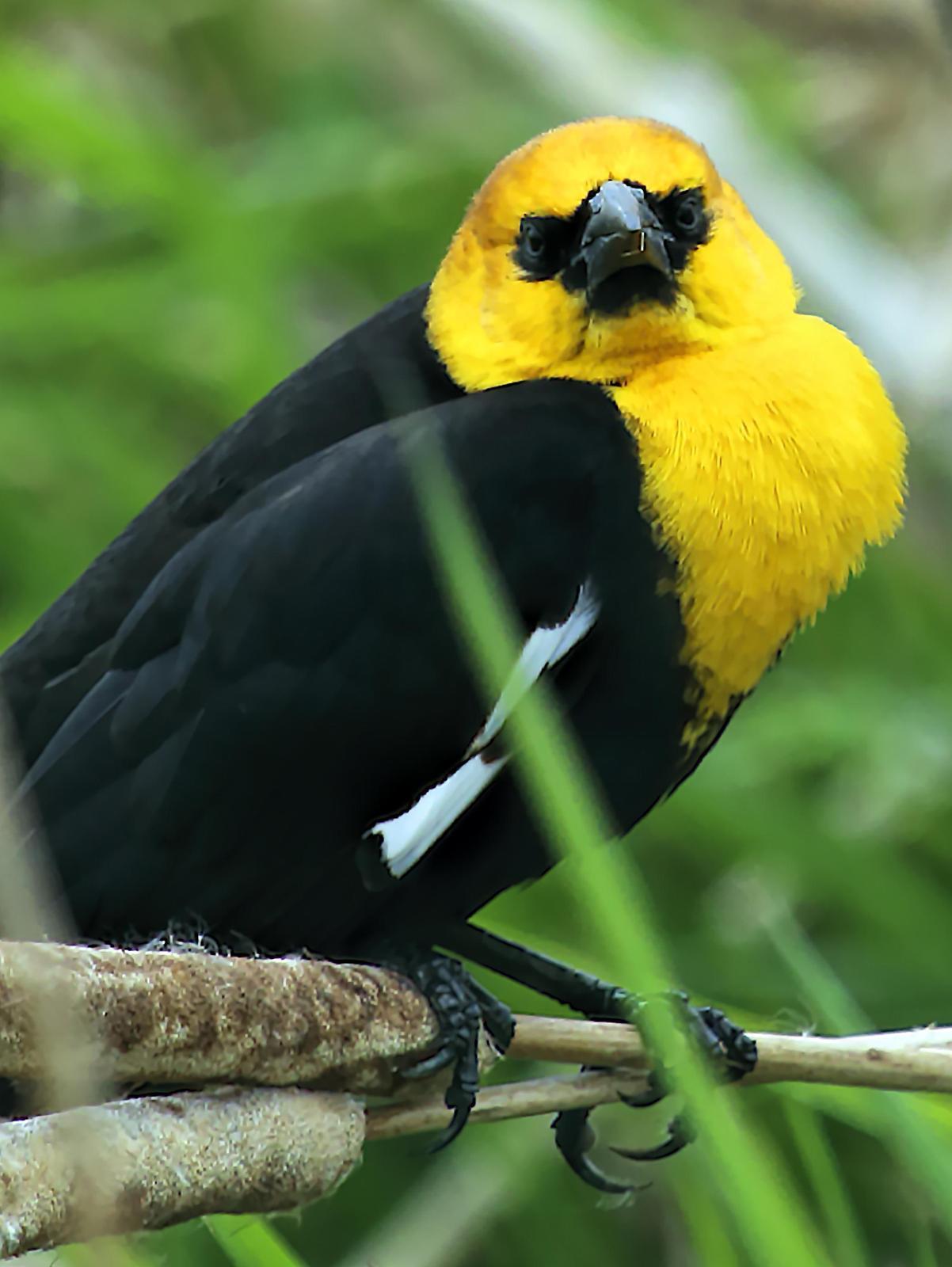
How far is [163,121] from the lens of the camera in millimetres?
2629

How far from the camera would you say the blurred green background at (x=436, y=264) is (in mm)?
1854

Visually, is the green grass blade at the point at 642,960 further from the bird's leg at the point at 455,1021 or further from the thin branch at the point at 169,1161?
the bird's leg at the point at 455,1021

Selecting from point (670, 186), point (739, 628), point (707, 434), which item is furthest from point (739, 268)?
point (739, 628)

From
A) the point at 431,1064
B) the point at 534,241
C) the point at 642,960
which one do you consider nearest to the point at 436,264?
the point at 534,241

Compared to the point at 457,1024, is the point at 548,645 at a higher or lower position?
higher

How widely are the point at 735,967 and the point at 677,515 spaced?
67cm

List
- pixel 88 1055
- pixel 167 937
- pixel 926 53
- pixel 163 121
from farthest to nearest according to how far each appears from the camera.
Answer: pixel 163 121 → pixel 926 53 → pixel 167 937 → pixel 88 1055

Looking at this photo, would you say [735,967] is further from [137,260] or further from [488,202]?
[137,260]

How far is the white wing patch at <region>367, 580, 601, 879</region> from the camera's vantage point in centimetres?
132

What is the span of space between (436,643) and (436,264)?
1.17 meters

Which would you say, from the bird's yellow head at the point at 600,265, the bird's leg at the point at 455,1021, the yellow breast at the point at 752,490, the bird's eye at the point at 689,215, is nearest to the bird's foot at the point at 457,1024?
the bird's leg at the point at 455,1021

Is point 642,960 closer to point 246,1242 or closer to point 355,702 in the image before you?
point 246,1242

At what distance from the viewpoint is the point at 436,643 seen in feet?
4.48

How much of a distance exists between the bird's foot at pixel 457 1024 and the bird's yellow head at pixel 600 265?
0.45 metres
